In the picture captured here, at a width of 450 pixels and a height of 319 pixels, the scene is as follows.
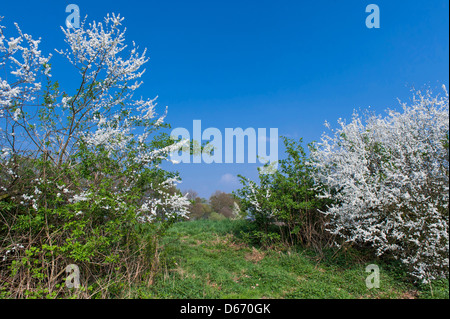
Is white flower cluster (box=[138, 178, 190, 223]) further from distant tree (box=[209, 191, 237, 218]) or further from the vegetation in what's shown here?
distant tree (box=[209, 191, 237, 218])

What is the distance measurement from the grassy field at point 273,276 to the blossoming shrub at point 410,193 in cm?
51

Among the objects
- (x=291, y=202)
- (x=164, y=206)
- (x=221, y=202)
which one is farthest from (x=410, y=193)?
(x=221, y=202)

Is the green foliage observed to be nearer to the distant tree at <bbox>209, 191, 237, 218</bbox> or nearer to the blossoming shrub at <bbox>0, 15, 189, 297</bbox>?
the blossoming shrub at <bbox>0, 15, 189, 297</bbox>

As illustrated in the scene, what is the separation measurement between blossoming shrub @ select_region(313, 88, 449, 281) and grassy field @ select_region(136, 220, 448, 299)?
510mm

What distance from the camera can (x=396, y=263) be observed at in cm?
575

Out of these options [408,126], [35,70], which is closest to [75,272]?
[35,70]

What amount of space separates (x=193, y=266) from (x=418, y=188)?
448 cm

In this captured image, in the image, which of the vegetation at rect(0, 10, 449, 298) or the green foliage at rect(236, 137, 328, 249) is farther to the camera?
the green foliage at rect(236, 137, 328, 249)

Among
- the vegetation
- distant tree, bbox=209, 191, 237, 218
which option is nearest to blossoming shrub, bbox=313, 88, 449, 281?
the vegetation

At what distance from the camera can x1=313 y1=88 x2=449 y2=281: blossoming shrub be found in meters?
5.03

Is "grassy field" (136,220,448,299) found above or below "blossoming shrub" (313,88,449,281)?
below

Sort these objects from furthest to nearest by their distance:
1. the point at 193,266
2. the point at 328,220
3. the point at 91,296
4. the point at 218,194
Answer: the point at 218,194
the point at 328,220
the point at 193,266
the point at 91,296

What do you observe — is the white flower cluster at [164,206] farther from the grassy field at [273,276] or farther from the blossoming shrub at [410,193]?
the blossoming shrub at [410,193]
